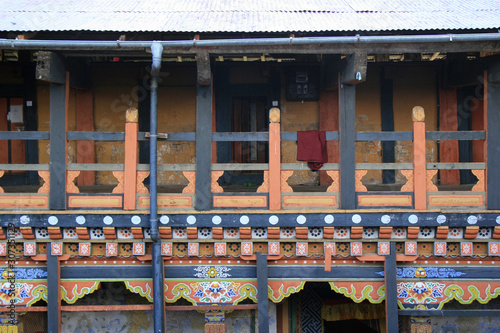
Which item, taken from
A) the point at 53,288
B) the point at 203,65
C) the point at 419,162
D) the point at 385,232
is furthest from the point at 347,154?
the point at 53,288

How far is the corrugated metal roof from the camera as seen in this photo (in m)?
6.23

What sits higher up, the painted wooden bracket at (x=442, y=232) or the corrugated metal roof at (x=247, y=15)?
the corrugated metal roof at (x=247, y=15)

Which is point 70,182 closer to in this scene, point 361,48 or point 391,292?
point 361,48

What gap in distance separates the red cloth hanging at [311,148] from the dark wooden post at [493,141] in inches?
93.4

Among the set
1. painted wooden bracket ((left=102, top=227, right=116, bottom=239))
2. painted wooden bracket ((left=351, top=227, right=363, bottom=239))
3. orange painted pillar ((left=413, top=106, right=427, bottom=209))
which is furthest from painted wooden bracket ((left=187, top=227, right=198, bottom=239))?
orange painted pillar ((left=413, top=106, right=427, bottom=209))

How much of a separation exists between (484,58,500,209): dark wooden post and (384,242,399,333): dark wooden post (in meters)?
1.59

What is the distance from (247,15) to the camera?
7.05m

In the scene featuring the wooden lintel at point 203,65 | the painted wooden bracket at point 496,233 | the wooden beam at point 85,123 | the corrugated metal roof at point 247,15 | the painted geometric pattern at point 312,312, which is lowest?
the painted geometric pattern at point 312,312

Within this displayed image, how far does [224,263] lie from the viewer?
6.51 metres

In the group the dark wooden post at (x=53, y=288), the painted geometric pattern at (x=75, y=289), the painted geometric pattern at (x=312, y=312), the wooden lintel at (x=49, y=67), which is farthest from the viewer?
the painted geometric pattern at (x=312, y=312)

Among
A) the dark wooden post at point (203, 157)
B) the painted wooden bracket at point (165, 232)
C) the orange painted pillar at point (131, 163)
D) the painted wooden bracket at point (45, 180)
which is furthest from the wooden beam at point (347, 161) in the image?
the painted wooden bracket at point (45, 180)

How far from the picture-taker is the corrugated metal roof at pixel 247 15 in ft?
20.4

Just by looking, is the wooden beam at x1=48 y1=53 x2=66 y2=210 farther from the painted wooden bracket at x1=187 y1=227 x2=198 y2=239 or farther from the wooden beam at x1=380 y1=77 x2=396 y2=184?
the wooden beam at x1=380 y1=77 x2=396 y2=184

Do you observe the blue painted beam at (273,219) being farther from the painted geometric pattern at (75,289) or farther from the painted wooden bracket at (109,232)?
the painted geometric pattern at (75,289)
